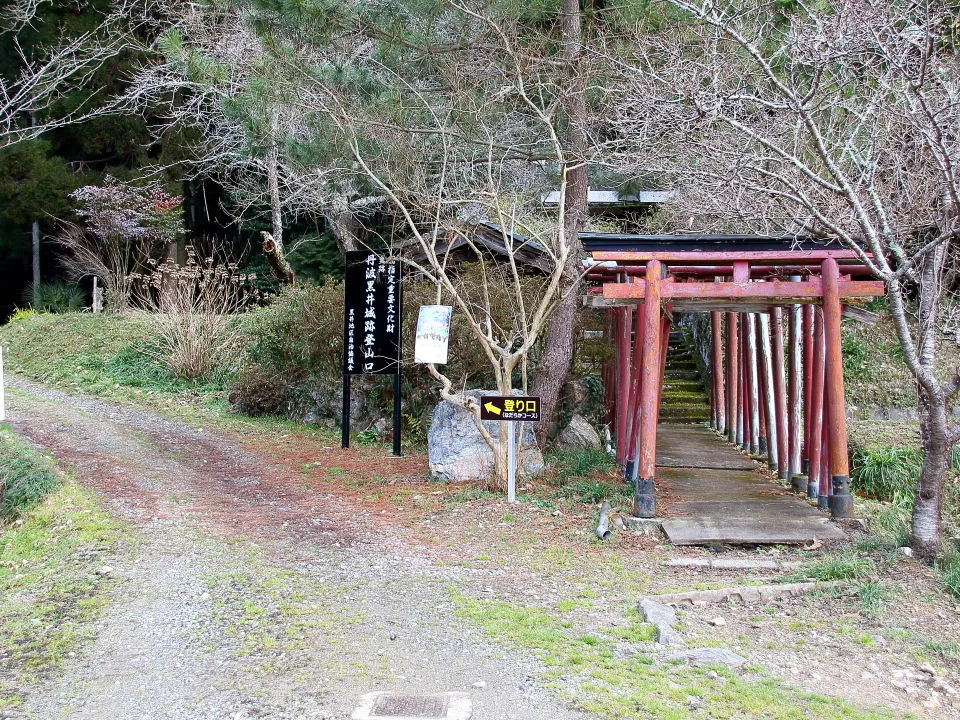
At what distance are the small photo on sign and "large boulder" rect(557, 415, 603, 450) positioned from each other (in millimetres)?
2524

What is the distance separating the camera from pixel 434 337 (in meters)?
10.2

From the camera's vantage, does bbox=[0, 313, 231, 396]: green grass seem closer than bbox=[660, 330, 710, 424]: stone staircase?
No

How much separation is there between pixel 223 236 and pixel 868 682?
21.9 meters

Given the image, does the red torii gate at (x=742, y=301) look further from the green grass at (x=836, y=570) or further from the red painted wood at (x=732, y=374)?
the red painted wood at (x=732, y=374)

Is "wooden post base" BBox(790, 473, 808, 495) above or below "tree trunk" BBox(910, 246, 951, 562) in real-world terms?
below

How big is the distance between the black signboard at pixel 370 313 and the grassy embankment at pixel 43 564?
13.5 ft

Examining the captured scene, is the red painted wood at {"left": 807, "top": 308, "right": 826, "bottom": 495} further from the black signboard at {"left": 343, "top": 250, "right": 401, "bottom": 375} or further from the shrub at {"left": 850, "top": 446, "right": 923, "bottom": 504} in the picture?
the black signboard at {"left": 343, "top": 250, "right": 401, "bottom": 375}

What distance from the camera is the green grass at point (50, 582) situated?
5039mm

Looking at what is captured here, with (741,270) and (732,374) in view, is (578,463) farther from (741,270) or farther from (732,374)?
(732,374)

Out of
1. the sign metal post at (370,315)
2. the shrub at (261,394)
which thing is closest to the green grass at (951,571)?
the sign metal post at (370,315)

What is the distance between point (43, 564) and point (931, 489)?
23.2ft

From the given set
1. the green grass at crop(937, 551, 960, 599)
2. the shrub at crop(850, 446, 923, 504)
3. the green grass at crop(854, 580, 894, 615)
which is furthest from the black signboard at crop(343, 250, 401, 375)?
the green grass at crop(937, 551, 960, 599)

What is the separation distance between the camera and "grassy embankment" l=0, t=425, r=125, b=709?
5121 millimetres

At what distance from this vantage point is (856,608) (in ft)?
19.5
